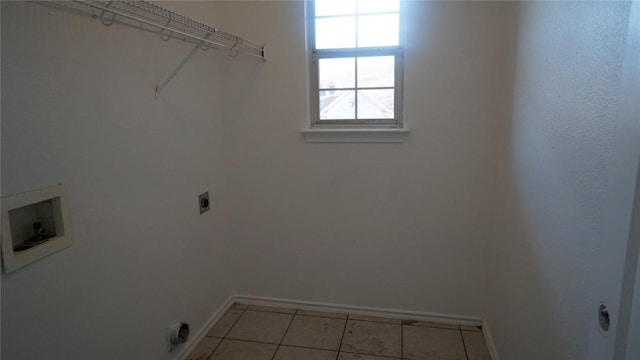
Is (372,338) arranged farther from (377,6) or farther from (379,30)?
(377,6)

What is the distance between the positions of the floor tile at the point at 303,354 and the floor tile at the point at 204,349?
1.25ft

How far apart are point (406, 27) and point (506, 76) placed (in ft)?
1.95

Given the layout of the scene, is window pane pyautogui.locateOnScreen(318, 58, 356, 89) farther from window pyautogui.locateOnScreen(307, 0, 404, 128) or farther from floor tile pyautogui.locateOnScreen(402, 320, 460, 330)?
floor tile pyautogui.locateOnScreen(402, 320, 460, 330)

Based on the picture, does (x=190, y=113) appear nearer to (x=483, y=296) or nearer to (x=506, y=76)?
(x=506, y=76)

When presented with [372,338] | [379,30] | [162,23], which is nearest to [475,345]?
[372,338]

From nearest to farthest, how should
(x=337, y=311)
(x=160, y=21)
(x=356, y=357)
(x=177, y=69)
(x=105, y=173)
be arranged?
(x=105, y=173) → (x=160, y=21) → (x=177, y=69) → (x=356, y=357) → (x=337, y=311)

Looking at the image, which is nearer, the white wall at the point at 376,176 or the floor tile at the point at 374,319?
the white wall at the point at 376,176

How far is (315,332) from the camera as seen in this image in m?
2.31

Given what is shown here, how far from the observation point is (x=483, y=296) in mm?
2314

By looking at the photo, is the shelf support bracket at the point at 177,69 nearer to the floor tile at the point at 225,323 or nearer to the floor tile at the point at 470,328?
the floor tile at the point at 225,323

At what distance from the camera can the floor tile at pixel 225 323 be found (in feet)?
7.59

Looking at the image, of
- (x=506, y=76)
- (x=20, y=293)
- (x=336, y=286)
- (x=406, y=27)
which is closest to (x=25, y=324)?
(x=20, y=293)

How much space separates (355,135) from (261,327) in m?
1.32

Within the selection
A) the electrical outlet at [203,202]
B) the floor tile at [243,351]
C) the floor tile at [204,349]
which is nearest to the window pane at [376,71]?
the electrical outlet at [203,202]
